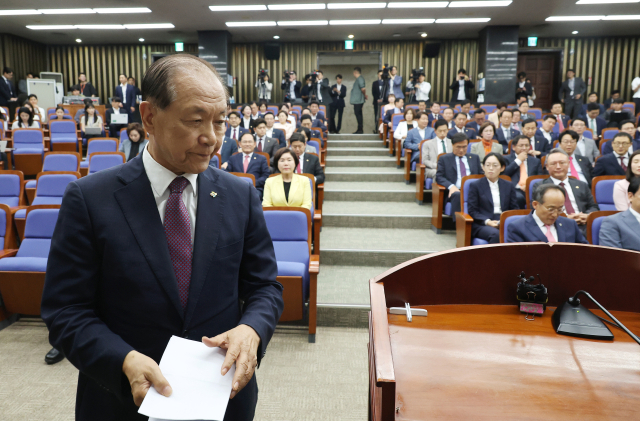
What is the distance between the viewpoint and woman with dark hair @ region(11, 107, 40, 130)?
20.8ft

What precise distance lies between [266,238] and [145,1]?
772 cm

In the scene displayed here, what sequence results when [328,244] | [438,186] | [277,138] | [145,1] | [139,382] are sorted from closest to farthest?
[139,382] < [328,244] < [438,186] < [277,138] < [145,1]

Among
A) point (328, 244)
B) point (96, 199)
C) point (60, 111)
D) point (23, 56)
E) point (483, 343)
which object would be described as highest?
point (23, 56)

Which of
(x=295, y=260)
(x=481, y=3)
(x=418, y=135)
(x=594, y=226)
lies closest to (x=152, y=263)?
(x=295, y=260)

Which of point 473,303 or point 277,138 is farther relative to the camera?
point 277,138

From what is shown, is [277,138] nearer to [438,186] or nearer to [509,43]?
[438,186]

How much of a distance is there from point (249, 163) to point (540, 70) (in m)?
8.96

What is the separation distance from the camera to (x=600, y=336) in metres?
0.93

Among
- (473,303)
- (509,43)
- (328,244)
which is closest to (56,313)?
(473,303)

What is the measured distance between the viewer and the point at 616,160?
389 centimetres

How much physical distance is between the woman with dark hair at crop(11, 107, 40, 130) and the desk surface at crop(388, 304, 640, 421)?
23.4 ft

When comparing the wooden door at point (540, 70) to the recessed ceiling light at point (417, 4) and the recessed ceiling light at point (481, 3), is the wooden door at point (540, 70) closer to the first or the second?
the recessed ceiling light at point (481, 3)

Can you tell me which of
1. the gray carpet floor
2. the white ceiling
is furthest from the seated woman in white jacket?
the gray carpet floor

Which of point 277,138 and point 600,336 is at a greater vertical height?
point 277,138
